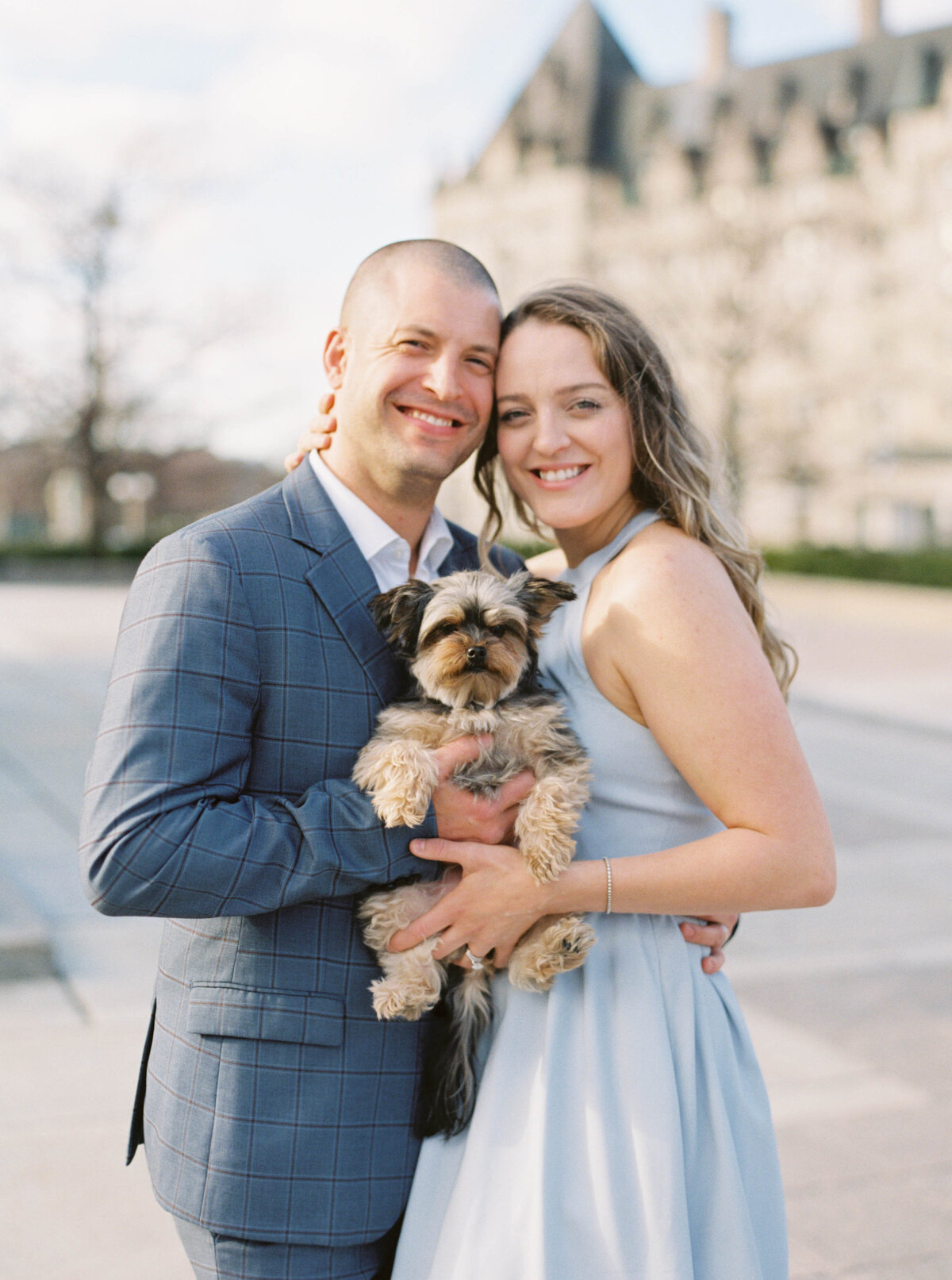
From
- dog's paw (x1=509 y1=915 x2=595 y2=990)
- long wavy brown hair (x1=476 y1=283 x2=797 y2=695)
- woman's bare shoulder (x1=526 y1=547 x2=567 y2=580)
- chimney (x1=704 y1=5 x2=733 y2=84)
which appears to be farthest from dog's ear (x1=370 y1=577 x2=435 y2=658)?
chimney (x1=704 y1=5 x2=733 y2=84)

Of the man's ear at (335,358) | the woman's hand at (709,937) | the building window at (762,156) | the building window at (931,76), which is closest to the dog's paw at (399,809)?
the woman's hand at (709,937)

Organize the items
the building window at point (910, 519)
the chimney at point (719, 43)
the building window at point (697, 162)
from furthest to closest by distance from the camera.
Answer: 1. the chimney at point (719, 43)
2. the building window at point (697, 162)
3. the building window at point (910, 519)

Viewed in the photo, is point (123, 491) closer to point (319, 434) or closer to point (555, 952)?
point (319, 434)

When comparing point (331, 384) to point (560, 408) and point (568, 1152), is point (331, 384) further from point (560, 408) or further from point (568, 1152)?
point (568, 1152)

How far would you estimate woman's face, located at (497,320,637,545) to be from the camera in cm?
279

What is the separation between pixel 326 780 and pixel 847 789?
9.64m

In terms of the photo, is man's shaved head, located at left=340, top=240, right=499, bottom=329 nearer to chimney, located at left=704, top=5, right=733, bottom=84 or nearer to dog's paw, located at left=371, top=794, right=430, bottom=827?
dog's paw, located at left=371, top=794, right=430, bottom=827

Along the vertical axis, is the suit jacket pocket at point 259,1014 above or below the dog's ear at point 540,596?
below

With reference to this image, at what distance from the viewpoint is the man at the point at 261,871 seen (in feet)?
6.96

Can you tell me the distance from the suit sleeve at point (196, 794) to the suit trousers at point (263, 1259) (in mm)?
704

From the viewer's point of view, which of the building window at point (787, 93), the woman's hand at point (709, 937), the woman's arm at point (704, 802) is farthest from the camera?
the building window at point (787, 93)

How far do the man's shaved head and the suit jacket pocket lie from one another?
1.58m

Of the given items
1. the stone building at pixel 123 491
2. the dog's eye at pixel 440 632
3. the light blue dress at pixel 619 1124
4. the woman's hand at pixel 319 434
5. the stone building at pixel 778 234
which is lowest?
the light blue dress at pixel 619 1124

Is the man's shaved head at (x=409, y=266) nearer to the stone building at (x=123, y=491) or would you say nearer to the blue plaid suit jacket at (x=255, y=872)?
the blue plaid suit jacket at (x=255, y=872)
